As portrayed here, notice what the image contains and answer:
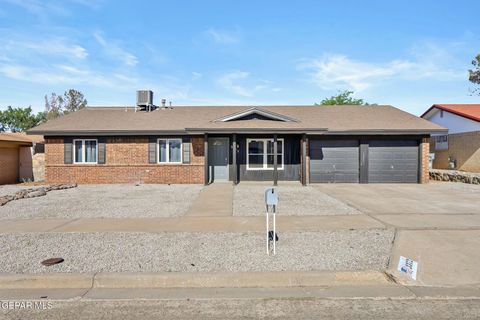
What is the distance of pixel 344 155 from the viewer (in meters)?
16.6

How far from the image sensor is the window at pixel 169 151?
16.3m

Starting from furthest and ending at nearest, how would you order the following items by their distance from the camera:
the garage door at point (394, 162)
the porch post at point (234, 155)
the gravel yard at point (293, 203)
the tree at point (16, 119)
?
1. the tree at point (16, 119)
2. the garage door at point (394, 162)
3. the porch post at point (234, 155)
4. the gravel yard at point (293, 203)

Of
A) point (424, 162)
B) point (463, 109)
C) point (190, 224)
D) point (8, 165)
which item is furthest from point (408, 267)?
point (463, 109)

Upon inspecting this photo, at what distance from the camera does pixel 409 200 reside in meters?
11.0

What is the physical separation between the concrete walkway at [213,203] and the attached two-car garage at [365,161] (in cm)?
567

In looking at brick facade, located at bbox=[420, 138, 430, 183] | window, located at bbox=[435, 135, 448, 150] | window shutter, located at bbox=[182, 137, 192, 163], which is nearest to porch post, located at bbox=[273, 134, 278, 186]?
window shutter, located at bbox=[182, 137, 192, 163]

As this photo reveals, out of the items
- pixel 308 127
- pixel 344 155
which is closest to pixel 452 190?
pixel 344 155

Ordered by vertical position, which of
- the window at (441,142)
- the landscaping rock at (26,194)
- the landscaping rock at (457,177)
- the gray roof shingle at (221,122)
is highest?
the gray roof shingle at (221,122)

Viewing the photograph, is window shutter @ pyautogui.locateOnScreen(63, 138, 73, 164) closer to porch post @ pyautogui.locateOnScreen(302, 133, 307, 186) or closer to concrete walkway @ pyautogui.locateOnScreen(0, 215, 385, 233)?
concrete walkway @ pyautogui.locateOnScreen(0, 215, 385, 233)

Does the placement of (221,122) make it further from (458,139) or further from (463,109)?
(463,109)

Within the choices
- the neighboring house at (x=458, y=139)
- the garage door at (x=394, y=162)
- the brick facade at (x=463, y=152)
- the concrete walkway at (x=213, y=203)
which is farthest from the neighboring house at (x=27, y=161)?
the brick facade at (x=463, y=152)

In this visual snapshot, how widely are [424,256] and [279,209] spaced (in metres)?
4.54

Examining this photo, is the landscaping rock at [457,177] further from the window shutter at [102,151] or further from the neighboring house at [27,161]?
the neighboring house at [27,161]

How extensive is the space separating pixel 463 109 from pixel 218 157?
67.0 ft
